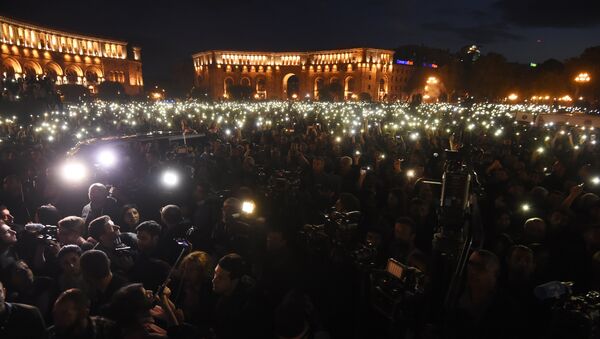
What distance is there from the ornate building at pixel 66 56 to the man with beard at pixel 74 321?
71.5 meters

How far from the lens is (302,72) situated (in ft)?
410

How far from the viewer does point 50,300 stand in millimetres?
4121

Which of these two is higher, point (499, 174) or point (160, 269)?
point (499, 174)

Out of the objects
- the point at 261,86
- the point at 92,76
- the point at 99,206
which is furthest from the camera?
the point at 261,86

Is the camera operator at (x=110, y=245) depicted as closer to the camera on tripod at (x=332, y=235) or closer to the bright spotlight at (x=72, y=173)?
the camera on tripod at (x=332, y=235)

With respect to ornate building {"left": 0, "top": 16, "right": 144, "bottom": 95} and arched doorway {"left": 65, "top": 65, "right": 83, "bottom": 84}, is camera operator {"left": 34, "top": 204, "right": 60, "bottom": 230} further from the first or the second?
arched doorway {"left": 65, "top": 65, "right": 83, "bottom": 84}

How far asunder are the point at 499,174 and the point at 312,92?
11876cm

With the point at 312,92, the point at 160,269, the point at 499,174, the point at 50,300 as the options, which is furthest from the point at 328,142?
the point at 312,92

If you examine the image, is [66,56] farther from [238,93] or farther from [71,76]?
[238,93]

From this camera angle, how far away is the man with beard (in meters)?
3.11

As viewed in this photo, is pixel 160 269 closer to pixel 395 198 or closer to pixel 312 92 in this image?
pixel 395 198

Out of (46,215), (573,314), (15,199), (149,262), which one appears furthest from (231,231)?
(15,199)

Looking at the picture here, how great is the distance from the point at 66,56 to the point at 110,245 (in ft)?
303

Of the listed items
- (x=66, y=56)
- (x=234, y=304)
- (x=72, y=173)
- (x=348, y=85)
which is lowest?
(x=234, y=304)
